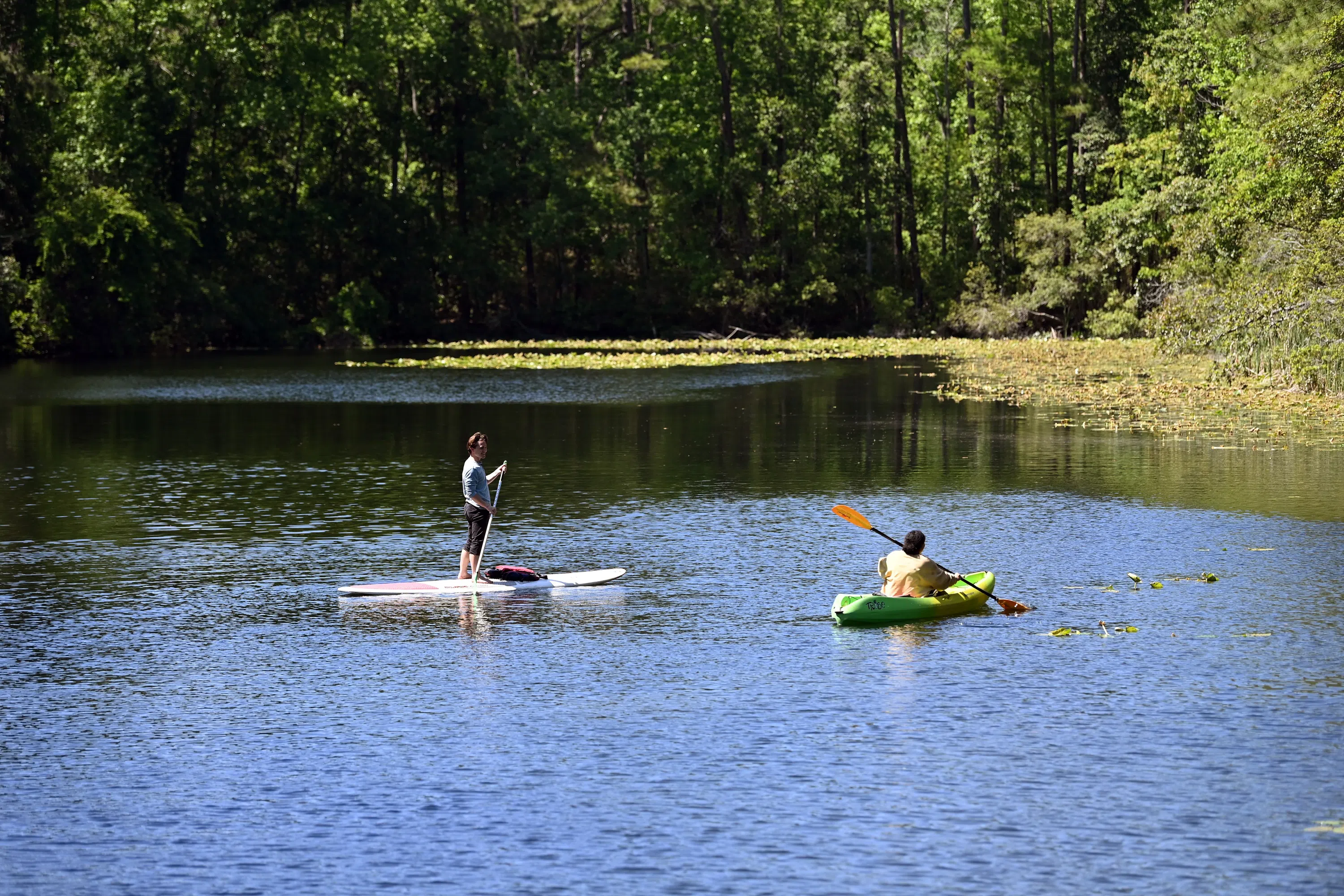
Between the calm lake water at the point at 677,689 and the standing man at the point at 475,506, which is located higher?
the standing man at the point at 475,506

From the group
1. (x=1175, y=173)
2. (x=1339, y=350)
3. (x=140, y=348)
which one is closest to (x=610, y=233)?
(x=140, y=348)

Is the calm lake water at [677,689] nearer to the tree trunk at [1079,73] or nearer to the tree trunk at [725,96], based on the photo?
the tree trunk at [1079,73]

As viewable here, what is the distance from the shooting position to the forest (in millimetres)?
72562

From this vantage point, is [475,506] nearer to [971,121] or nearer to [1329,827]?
[1329,827]

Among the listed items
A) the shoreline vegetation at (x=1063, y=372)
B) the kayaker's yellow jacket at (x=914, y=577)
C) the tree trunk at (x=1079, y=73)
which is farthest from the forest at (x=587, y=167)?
the kayaker's yellow jacket at (x=914, y=577)

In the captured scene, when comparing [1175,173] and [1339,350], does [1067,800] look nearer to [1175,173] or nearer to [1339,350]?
[1339,350]

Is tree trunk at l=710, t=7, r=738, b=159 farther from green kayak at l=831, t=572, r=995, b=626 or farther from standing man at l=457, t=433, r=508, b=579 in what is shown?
green kayak at l=831, t=572, r=995, b=626

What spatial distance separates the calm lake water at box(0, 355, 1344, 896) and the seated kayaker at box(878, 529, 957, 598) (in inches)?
23.5

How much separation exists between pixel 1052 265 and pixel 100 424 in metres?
50.5

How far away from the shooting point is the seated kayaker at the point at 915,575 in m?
17.7

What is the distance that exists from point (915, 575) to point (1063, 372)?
3851 cm

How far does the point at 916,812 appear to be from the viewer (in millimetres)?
11297

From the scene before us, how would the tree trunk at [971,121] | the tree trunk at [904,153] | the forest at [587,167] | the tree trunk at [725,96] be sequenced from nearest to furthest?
the forest at [587,167] → the tree trunk at [904,153] → the tree trunk at [971,121] → the tree trunk at [725,96]

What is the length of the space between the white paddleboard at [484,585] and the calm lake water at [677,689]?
0.72 feet
